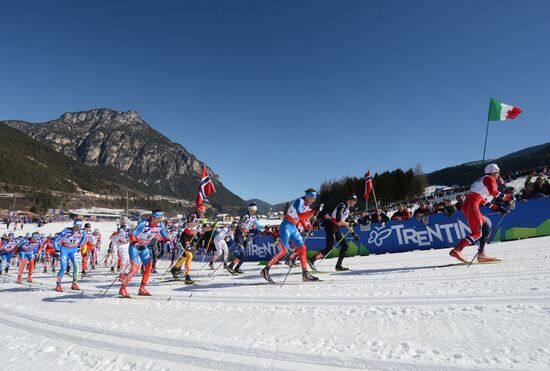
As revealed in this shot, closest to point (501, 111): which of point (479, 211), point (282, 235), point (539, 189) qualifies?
point (539, 189)

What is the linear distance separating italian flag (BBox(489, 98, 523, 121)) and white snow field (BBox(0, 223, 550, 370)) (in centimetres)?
857

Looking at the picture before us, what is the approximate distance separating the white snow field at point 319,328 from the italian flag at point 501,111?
857 centimetres

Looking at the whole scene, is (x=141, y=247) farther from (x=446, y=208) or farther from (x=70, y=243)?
(x=446, y=208)

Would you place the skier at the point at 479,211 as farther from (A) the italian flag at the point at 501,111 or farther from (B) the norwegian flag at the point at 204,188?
(B) the norwegian flag at the point at 204,188

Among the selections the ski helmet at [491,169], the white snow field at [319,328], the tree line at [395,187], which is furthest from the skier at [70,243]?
the tree line at [395,187]

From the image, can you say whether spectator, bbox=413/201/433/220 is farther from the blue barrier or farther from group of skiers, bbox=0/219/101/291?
group of skiers, bbox=0/219/101/291

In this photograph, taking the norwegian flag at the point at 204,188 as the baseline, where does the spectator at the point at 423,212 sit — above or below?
below

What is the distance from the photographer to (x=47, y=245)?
19734mm

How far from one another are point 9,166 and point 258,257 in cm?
16201

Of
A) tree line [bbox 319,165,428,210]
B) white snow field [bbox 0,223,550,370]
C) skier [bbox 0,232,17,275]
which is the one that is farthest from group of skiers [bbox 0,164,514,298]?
tree line [bbox 319,165,428,210]

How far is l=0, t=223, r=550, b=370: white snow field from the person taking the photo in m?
2.98

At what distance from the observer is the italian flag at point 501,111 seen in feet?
42.6

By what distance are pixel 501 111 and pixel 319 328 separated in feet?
44.1

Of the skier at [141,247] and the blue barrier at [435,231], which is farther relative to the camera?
the blue barrier at [435,231]
